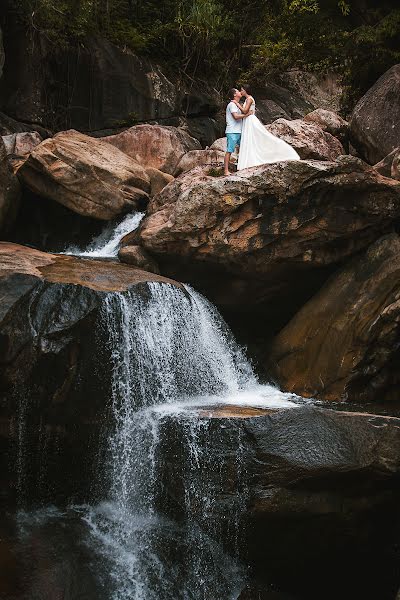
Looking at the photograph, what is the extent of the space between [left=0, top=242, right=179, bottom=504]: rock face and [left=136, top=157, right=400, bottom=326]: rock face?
2.60 m

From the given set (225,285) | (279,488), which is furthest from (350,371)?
(279,488)

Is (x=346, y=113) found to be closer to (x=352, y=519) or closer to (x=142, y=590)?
(x=352, y=519)

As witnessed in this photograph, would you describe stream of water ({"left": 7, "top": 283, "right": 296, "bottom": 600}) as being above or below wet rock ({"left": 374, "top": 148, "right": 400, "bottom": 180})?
below

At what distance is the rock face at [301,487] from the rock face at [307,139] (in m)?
7.72

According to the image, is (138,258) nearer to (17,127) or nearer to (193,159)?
(193,159)

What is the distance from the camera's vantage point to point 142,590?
668 cm

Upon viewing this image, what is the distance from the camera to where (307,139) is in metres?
13.6

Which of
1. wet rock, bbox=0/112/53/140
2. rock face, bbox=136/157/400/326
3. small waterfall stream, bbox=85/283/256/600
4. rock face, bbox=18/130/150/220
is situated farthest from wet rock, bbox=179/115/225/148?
small waterfall stream, bbox=85/283/256/600

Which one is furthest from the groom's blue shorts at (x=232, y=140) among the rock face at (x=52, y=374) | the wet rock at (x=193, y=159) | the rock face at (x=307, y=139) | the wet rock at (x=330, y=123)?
the rock face at (x=52, y=374)

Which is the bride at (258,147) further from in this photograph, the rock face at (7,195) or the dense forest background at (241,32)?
the dense forest background at (241,32)

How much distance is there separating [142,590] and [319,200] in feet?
21.1

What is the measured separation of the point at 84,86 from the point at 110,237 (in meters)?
7.53

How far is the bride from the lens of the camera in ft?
37.6

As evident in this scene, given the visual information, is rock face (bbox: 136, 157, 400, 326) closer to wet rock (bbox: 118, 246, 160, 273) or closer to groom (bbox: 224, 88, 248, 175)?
wet rock (bbox: 118, 246, 160, 273)
